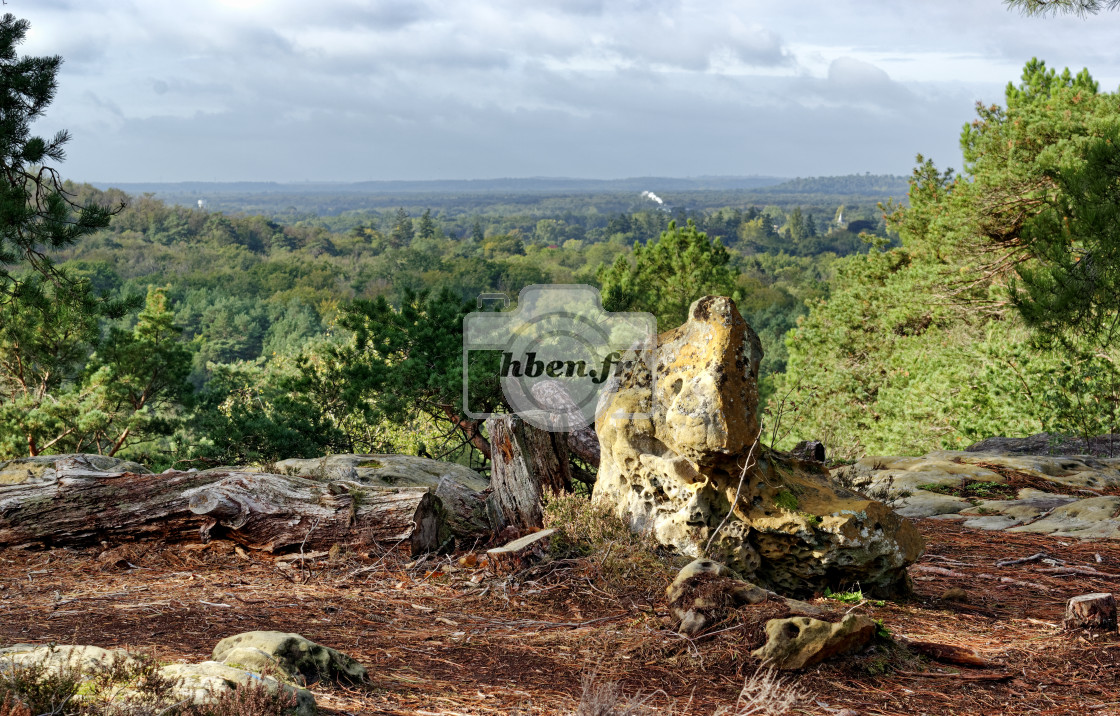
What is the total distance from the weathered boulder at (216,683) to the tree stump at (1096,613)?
3.40m

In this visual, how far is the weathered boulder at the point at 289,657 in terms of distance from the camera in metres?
A: 3.26

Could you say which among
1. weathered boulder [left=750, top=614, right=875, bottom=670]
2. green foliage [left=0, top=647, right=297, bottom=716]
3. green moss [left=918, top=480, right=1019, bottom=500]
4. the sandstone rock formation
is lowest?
green moss [left=918, top=480, right=1019, bottom=500]

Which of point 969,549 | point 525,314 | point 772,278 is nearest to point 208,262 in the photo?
point 772,278

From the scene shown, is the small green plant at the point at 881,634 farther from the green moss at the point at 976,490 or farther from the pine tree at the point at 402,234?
the pine tree at the point at 402,234

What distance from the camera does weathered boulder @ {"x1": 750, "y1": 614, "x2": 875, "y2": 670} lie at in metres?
3.65

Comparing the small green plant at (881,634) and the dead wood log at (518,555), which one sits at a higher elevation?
the small green plant at (881,634)

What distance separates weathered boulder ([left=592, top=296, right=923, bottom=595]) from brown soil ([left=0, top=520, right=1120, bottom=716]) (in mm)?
329

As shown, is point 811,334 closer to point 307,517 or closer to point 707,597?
point 307,517

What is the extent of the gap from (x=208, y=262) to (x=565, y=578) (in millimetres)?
107935

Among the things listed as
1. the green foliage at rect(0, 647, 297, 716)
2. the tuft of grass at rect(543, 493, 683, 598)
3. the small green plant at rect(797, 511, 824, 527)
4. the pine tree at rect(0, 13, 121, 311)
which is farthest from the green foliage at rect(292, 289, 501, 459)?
the green foliage at rect(0, 647, 297, 716)

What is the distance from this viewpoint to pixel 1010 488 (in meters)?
8.12

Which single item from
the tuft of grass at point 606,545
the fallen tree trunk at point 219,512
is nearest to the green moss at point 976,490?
the tuft of grass at point 606,545

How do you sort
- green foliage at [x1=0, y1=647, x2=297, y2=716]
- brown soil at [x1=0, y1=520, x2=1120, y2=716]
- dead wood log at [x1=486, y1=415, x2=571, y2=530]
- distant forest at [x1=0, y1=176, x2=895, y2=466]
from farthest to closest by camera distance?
distant forest at [x1=0, y1=176, x2=895, y2=466] < dead wood log at [x1=486, y1=415, x2=571, y2=530] < brown soil at [x1=0, y1=520, x2=1120, y2=716] < green foliage at [x1=0, y1=647, x2=297, y2=716]

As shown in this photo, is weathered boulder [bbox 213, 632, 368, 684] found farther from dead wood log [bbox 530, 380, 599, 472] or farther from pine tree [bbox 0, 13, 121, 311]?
pine tree [bbox 0, 13, 121, 311]
